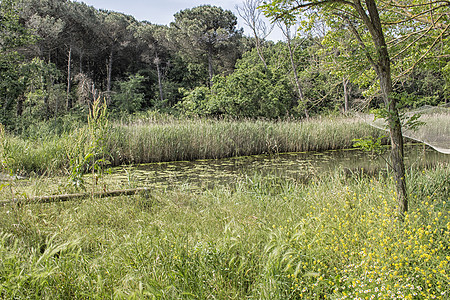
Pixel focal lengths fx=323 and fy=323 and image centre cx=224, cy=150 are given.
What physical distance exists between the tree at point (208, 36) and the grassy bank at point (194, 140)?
14550 mm

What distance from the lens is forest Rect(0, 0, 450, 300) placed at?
71.2 inches

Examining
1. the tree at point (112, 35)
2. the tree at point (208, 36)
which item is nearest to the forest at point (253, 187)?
the tree at point (112, 35)

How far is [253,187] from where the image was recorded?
4355 mm

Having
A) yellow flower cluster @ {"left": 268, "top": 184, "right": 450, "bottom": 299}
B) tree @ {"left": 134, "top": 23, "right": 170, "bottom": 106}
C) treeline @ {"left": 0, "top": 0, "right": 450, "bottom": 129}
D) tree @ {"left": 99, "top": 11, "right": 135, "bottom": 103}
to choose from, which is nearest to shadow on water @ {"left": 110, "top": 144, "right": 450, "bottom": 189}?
yellow flower cluster @ {"left": 268, "top": 184, "right": 450, "bottom": 299}

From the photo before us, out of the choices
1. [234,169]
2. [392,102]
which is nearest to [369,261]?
[392,102]

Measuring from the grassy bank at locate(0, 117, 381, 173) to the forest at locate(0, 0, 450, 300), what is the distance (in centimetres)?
5

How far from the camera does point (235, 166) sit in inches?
294

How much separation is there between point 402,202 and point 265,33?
17.5m

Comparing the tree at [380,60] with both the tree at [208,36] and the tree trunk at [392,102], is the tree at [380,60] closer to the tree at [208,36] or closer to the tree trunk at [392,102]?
the tree trunk at [392,102]

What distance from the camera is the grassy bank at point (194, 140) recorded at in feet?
24.4

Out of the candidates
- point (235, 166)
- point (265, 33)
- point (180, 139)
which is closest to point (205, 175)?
point (235, 166)

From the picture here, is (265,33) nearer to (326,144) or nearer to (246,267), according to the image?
(326,144)

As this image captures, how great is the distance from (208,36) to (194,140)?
1722 cm

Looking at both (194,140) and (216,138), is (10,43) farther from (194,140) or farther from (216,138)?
(216,138)
